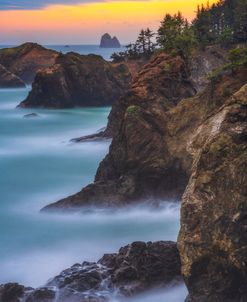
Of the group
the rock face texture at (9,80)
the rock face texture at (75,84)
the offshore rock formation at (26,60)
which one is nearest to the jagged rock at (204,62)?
the rock face texture at (75,84)

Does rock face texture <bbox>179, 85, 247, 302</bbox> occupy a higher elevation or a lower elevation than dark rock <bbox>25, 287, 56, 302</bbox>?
higher

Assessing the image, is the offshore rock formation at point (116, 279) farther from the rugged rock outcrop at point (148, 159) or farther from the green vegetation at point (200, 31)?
the green vegetation at point (200, 31)

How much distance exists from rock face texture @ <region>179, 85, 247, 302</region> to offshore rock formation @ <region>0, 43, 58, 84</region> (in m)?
97.7

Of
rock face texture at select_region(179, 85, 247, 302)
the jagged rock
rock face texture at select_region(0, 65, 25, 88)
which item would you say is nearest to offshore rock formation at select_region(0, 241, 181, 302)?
rock face texture at select_region(179, 85, 247, 302)

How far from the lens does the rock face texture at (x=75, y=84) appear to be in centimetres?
7175

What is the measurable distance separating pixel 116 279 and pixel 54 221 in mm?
9310

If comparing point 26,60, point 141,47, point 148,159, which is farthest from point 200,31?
point 148,159

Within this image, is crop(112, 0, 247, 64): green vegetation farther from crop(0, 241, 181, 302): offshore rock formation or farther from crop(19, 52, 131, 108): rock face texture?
crop(0, 241, 181, 302): offshore rock formation

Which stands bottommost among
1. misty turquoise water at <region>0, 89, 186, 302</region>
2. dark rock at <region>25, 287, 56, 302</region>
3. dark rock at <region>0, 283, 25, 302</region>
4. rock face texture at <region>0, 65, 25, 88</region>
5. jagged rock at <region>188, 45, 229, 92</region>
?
misty turquoise water at <region>0, 89, 186, 302</region>

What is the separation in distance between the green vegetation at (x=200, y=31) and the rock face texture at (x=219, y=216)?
22170 millimetres

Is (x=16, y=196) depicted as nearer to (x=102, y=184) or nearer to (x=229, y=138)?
(x=102, y=184)

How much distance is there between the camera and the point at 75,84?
7406 centimetres

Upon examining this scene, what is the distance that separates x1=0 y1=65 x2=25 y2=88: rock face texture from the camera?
10056 centimetres

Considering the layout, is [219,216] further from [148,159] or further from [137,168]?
[137,168]
